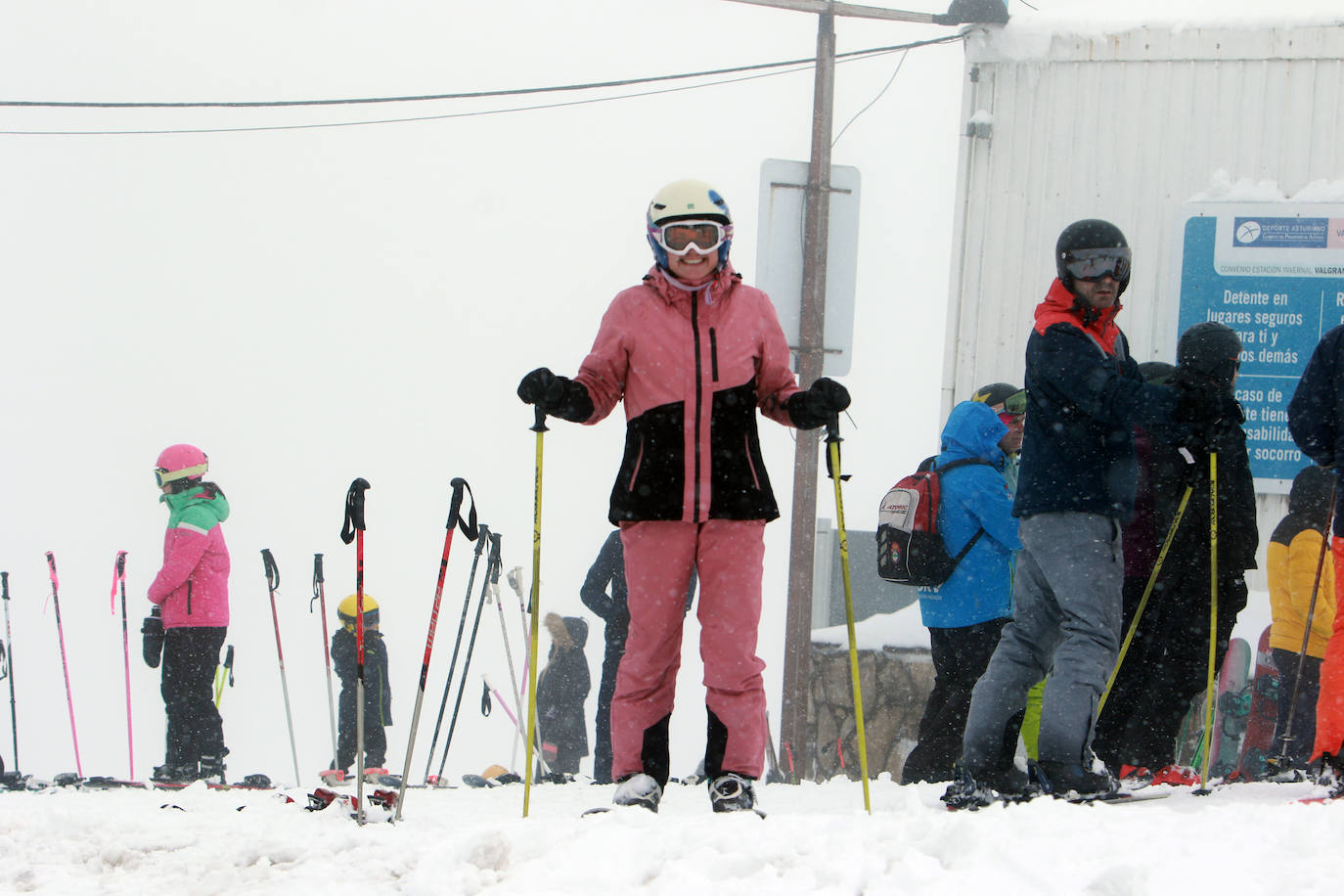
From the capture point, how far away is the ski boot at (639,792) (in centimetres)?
347

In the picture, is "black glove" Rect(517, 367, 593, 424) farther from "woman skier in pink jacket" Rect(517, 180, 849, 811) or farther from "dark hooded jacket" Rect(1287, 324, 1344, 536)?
"dark hooded jacket" Rect(1287, 324, 1344, 536)

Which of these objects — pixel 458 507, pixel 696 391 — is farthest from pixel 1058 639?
pixel 458 507

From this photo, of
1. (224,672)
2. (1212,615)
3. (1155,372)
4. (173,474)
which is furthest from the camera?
(224,672)

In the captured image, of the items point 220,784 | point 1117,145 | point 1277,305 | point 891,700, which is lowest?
point 220,784

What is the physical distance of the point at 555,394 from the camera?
11.3 feet

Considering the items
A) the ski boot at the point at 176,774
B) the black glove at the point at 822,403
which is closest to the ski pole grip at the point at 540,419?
the black glove at the point at 822,403

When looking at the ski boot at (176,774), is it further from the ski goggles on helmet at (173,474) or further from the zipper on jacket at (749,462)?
the zipper on jacket at (749,462)

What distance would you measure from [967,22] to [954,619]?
15.7ft

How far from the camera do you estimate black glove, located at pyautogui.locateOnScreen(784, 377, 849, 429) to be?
11.5 feet

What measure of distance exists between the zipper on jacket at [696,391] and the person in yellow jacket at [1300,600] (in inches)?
126

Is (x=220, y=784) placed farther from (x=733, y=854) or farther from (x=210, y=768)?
(x=733, y=854)

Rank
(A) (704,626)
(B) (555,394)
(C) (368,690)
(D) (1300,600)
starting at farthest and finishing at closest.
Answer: (C) (368,690) → (D) (1300,600) → (A) (704,626) → (B) (555,394)

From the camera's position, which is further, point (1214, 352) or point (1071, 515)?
point (1214, 352)

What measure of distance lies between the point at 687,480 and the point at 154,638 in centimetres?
525
